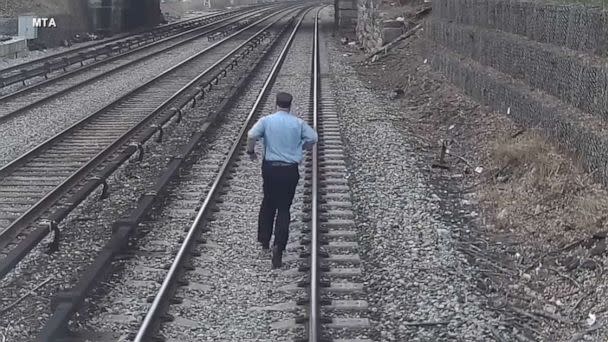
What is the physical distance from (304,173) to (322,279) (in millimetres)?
4747

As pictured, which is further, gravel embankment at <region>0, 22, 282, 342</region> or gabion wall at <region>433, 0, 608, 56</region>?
gabion wall at <region>433, 0, 608, 56</region>

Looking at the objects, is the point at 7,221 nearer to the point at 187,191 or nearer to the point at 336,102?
the point at 187,191

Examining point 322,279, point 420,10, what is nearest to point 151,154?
point 322,279

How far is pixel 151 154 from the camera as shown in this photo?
14961mm

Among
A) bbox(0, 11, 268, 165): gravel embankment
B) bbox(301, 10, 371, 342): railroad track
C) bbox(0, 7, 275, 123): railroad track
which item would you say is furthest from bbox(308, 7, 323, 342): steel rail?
bbox(0, 7, 275, 123): railroad track

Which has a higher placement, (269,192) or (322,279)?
(269,192)

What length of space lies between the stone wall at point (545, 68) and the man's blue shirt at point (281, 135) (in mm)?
3487

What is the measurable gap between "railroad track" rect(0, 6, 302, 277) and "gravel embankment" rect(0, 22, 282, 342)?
0.18 m

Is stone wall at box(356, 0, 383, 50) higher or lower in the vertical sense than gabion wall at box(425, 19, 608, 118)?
higher

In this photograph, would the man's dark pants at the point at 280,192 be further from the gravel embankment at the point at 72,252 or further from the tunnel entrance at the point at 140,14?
the tunnel entrance at the point at 140,14

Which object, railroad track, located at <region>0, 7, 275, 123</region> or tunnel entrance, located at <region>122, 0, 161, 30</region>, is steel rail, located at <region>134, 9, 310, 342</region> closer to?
railroad track, located at <region>0, 7, 275, 123</region>

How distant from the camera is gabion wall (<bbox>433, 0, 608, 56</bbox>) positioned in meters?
11.5

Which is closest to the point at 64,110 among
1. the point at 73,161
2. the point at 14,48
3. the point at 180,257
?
the point at 73,161

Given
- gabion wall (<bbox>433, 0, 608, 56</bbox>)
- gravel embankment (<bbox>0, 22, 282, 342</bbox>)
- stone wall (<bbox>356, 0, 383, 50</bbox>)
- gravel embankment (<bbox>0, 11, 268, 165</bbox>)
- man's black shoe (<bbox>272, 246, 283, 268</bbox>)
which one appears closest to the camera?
gravel embankment (<bbox>0, 22, 282, 342</bbox>)
